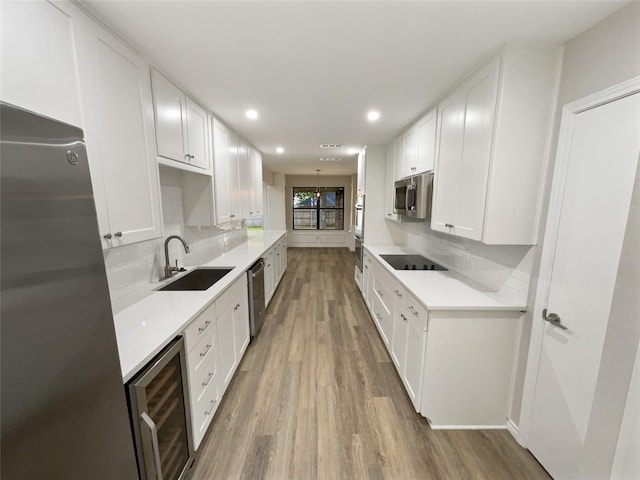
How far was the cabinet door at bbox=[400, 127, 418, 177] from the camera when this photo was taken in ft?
9.16

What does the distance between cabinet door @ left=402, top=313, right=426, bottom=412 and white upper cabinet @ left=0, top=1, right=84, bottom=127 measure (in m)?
2.31

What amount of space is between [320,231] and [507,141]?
23.5 ft

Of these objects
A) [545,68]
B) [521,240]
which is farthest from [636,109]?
[521,240]

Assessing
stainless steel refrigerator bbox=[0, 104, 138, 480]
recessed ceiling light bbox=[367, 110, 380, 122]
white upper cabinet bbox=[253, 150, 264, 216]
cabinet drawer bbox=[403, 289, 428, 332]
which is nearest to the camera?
stainless steel refrigerator bbox=[0, 104, 138, 480]

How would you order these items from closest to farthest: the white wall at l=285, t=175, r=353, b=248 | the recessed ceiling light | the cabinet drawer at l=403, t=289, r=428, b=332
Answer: the cabinet drawer at l=403, t=289, r=428, b=332 < the recessed ceiling light < the white wall at l=285, t=175, r=353, b=248

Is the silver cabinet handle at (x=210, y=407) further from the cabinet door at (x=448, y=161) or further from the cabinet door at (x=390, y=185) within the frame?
the cabinet door at (x=390, y=185)

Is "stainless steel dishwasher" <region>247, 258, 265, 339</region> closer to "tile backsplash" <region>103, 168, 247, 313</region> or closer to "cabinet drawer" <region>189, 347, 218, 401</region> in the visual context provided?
"tile backsplash" <region>103, 168, 247, 313</region>

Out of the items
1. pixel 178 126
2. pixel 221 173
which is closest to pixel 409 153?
pixel 221 173

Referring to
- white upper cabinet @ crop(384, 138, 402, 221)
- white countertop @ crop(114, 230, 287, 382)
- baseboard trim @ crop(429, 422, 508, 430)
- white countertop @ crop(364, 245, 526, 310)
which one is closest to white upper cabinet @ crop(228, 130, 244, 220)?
white countertop @ crop(114, 230, 287, 382)

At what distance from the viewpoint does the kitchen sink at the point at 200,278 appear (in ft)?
7.37

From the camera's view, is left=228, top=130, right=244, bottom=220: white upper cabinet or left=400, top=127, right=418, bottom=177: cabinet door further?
left=228, top=130, right=244, bottom=220: white upper cabinet

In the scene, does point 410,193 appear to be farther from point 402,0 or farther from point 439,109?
point 402,0

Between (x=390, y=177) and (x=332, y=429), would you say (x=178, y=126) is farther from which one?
(x=390, y=177)

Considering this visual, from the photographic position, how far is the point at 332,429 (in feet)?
6.03
